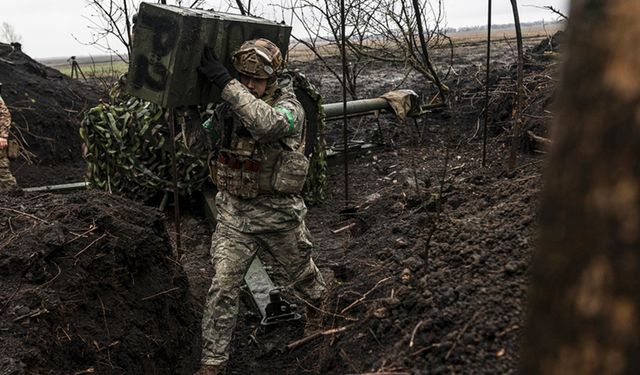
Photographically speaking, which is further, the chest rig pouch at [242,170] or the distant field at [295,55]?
the distant field at [295,55]

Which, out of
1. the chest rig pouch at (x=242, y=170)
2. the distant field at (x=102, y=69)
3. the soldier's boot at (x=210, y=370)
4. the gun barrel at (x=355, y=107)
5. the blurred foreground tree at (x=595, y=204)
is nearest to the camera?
the blurred foreground tree at (x=595, y=204)

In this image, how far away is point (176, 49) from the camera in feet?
11.7

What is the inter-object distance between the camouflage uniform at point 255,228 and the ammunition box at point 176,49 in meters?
0.28

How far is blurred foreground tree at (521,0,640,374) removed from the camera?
91cm

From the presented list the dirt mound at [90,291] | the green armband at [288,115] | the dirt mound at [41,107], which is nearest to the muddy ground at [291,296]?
the dirt mound at [90,291]

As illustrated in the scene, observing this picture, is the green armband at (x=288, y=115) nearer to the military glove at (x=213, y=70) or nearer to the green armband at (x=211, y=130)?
the military glove at (x=213, y=70)

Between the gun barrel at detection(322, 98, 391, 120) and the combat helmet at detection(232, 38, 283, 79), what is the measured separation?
13.3 feet

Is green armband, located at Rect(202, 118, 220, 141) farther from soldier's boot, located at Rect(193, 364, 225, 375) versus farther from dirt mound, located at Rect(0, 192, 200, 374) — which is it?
soldier's boot, located at Rect(193, 364, 225, 375)

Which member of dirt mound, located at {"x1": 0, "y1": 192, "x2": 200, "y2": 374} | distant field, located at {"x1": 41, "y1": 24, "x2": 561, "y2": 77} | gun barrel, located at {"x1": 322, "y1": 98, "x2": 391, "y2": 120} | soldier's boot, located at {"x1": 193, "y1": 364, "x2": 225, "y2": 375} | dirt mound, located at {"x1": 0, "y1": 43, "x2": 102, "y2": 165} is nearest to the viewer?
dirt mound, located at {"x1": 0, "y1": 192, "x2": 200, "y2": 374}

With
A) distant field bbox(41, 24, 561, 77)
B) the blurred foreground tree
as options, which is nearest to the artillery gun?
distant field bbox(41, 24, 561, 77)

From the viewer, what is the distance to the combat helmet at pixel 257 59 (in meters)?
3.61

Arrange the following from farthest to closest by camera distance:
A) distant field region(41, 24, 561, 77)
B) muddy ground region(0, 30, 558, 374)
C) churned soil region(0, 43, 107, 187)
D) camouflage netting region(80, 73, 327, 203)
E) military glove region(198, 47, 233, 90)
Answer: distant field region(41, 24, 561, 77) → churned soil region(0, 43, 107, 187) → camouflage netting region(80, 73, 327, 203) → military glove region(198, 47, 233, 90) → muddy ground region(0, 30, 558, 374)

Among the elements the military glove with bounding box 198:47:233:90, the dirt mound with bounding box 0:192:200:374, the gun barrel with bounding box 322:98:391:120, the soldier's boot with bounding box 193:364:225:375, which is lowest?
the soldier's boot with bounding box 193:364:225:375

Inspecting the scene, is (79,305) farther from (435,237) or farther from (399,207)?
(399,207)
